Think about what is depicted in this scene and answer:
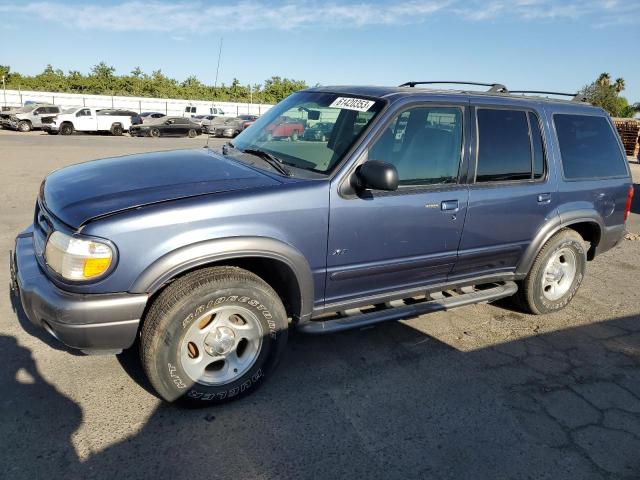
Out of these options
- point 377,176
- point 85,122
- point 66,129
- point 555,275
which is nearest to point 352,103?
point 377,176

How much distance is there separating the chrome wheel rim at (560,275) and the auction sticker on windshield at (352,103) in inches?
94.6

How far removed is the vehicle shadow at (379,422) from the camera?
100 inches

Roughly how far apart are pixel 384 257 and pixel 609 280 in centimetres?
380

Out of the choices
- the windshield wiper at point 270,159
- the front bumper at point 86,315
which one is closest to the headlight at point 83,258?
the front bumper at point 86,315

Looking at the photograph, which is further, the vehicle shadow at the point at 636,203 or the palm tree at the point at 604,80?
the palm tree at the point at 604,80

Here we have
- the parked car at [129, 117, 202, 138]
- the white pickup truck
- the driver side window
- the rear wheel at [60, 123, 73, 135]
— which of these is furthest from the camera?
the parked car at [129, 117, 202, 138]

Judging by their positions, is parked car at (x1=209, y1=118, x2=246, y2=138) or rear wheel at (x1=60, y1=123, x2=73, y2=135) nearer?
rear wheel at (x1=60, y1=123, x2=73, y2=135)

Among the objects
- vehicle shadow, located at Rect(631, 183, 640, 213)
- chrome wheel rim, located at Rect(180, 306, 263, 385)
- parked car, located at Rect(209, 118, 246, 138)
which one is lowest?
chrome wheel rim, located at Rect(180, 306, 263, 385)

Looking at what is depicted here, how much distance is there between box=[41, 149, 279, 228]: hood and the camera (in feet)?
8.85

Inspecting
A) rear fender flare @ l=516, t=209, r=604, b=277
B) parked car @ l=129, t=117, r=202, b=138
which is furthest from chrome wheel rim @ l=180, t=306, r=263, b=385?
parked car @ l=129, t=117, r=202, b=138

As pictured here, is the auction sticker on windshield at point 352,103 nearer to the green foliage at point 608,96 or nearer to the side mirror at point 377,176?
the side mirror at point 377,176

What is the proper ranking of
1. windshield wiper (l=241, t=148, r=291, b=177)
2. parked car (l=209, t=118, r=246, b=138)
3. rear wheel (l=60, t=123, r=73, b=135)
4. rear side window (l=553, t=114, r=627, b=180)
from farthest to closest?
parked car (l=209, t=118, r=246, b=138) < rear wheel (l=60, t=123, r=73, b=135) < rear side window (l=553, t=114, r=627, b=180) < windshield wiper (l=241, t=148, r=291, b=177)

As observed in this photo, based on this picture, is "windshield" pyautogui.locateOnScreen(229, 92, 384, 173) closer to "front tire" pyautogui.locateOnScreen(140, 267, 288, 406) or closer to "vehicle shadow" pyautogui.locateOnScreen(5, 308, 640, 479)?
"front tire" pyautogui.locateOnScreen(140, 267, 288, 406)

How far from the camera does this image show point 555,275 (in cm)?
469
